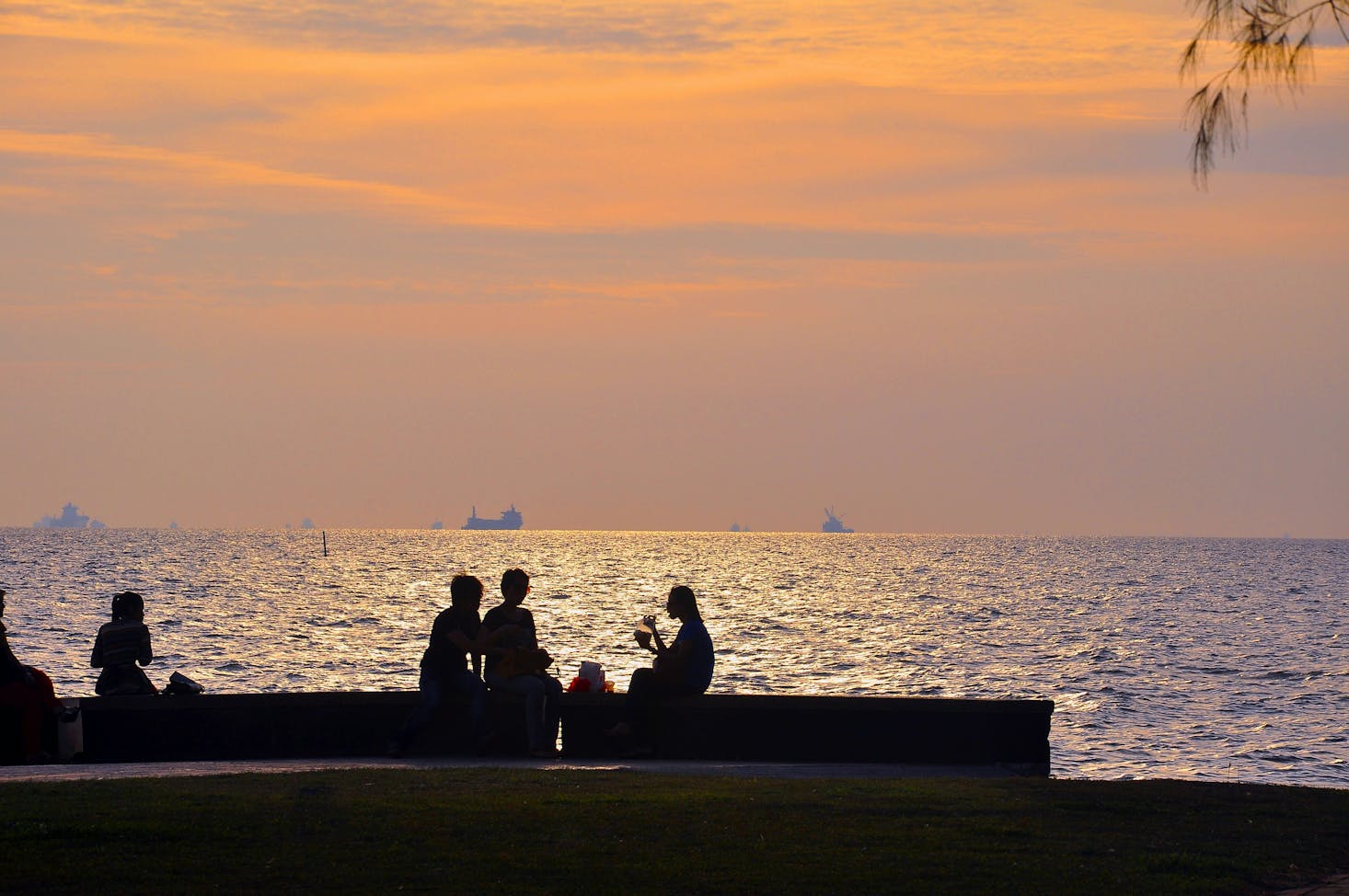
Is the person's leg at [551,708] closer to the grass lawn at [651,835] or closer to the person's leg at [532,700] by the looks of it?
the person's leg at [532,700]

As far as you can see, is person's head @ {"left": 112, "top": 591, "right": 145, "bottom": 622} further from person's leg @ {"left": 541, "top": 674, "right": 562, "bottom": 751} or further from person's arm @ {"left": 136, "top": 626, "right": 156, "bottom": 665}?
person's leg @ {"left": 541, "top": 674, "right": 562, "bottom": 751}

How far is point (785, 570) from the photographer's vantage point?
154500mm

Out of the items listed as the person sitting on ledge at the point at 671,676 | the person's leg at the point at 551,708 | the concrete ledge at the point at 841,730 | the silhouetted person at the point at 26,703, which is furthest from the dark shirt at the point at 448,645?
the silhouetted person at the point at 26,703

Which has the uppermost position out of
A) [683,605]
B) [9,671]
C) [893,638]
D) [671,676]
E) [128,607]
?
[128,607]

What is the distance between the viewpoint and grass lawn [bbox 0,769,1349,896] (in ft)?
27.2

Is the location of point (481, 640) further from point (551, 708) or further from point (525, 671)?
point (551, 708)

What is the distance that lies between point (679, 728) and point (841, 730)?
1.36 meters

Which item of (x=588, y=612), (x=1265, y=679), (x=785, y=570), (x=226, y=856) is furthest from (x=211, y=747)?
(x=785, y=570)

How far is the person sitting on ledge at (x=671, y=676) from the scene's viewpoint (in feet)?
45.5

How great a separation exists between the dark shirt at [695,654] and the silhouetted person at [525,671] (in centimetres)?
108

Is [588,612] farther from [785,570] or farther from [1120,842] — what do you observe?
[785,570]

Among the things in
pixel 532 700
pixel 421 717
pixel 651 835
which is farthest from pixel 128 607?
pixel 651 835

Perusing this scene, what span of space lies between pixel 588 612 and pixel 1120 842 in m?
68.1

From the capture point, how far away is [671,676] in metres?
13.9
